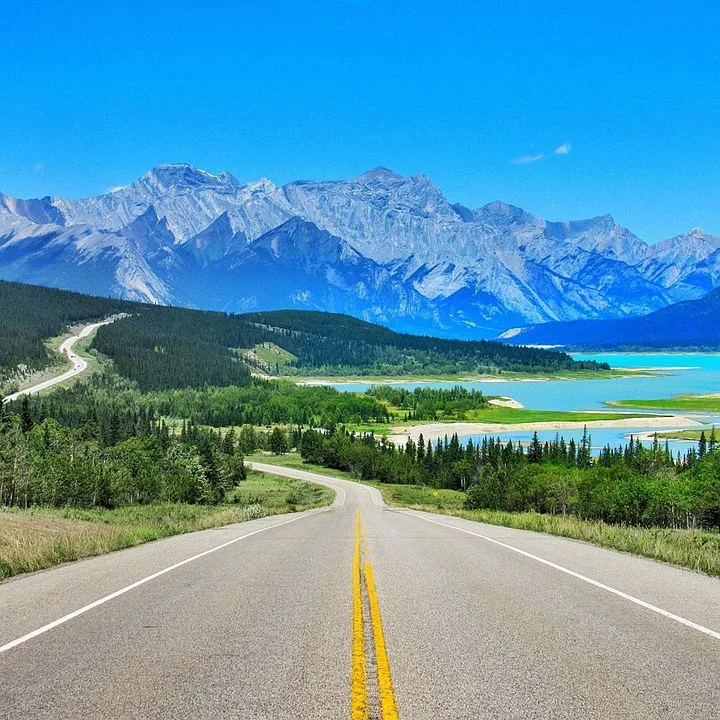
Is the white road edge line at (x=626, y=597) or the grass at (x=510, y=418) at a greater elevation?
the grass at (x=510, y=418)

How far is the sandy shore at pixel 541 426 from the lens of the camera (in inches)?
5979

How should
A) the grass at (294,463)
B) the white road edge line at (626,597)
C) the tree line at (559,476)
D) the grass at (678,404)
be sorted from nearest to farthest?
the white road edge line at (626,597), the tree line at (559,476), the grass at (294,463), the grass at (678,404)

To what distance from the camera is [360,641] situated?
8.47 metres

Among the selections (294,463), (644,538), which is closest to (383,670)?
(644,538)

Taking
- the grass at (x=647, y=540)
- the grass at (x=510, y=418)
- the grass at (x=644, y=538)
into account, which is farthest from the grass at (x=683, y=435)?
the grass at (x=647, y=540)

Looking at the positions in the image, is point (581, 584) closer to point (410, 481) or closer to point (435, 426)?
point (410, 481)

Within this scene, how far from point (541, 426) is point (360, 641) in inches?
6063

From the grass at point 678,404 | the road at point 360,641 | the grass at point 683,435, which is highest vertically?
the grass at point 678,404

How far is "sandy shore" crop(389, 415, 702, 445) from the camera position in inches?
5979

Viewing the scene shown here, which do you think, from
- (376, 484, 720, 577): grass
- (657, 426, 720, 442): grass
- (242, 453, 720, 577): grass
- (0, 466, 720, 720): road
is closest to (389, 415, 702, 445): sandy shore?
(657, 426, 720, 442): grass

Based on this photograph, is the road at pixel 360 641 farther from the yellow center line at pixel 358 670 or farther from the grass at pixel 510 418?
the grass at pixel 510 418

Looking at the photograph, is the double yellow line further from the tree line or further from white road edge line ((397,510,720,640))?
the tree line

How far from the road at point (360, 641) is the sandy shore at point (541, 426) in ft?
456

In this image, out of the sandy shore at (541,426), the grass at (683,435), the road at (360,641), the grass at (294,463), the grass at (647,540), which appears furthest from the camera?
the sandy shore at (541,426)
